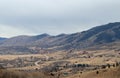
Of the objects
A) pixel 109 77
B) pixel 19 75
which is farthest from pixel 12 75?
pixel 109 77

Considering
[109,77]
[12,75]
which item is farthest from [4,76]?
[109,77]

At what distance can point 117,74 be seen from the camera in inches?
7697

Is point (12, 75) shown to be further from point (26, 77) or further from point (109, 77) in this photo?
point (109, 77)

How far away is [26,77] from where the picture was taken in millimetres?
199250

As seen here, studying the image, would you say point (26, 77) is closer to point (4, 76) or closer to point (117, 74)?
point (4, 76)

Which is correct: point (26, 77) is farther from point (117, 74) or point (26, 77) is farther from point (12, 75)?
point (117, 74)

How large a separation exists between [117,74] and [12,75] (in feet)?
213

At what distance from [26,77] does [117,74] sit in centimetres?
5664

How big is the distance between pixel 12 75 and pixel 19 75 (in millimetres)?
4905

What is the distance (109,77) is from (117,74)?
5.27 m

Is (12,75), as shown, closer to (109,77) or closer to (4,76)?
(4,76)

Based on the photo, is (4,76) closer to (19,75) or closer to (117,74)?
(19,75)

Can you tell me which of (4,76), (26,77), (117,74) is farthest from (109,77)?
(4,76)

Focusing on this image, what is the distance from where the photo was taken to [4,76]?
193375 mm
